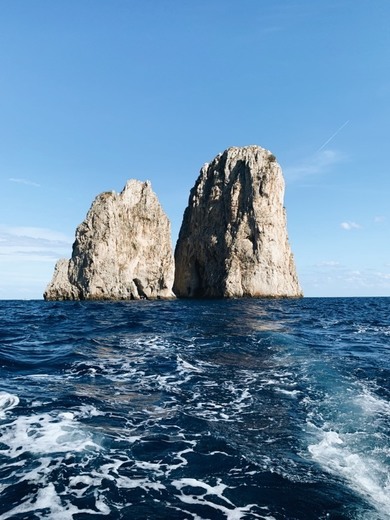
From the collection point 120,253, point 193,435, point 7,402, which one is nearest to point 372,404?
point 193,435

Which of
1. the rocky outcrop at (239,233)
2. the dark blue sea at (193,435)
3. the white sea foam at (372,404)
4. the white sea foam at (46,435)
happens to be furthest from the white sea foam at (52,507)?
the rocky outcrop at (239,233)

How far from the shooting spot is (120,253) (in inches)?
3250

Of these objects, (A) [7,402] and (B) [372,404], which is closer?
(A) [7,402]

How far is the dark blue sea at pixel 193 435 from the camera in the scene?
5.62 metres

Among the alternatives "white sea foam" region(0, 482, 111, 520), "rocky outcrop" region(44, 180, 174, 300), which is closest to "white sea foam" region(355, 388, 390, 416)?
"white sea foam" region(0, 482, 111, 520)

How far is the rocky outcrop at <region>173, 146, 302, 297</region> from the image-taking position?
89688 mm

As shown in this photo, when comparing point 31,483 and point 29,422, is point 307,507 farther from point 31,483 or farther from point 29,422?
point 29,422

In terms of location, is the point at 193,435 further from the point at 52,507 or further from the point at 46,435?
the point at 52,507

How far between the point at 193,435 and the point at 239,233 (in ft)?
282

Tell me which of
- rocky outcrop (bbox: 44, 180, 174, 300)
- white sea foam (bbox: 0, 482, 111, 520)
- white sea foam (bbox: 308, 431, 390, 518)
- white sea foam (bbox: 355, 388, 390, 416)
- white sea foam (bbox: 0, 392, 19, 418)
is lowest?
white sea foam (bbox: 308, 431, 390, 518)

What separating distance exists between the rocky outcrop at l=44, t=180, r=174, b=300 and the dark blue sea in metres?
62.4

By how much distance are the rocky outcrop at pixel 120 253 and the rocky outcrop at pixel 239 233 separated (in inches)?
521

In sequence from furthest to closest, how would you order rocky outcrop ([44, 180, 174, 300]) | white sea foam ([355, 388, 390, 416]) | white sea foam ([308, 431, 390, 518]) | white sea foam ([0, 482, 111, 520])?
rocky outcrop ([44, 180, 174, 300]) < white sea foam ([355, 388, 390, 416]) < white sea foam ([308, 431, 390, 518]) < white sea foam ([0, 482, 111, 520])

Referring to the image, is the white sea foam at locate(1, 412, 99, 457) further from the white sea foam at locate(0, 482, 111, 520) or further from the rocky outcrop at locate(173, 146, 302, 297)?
the rocky outcrop at locate(173, 146, 302, 297)
